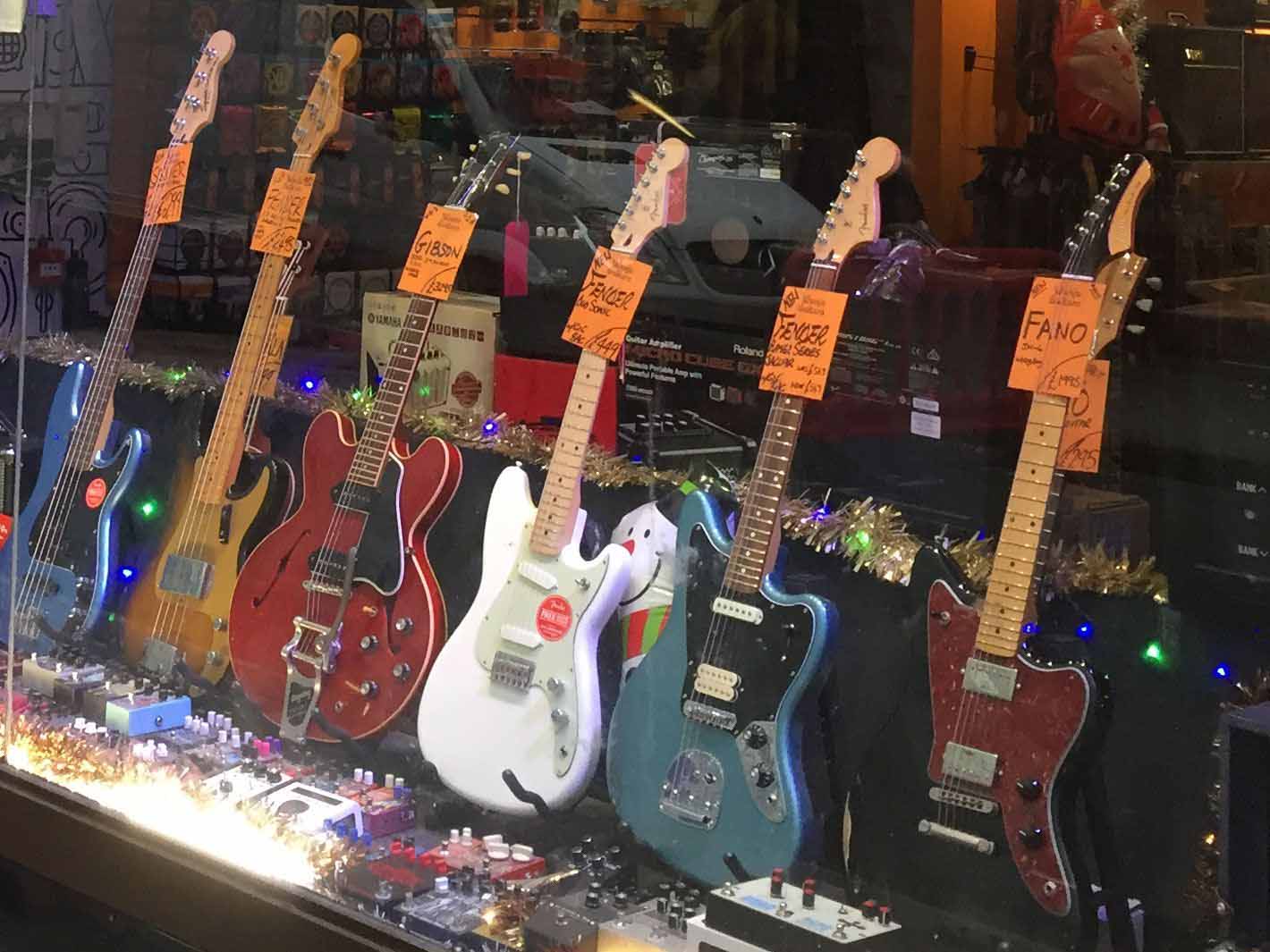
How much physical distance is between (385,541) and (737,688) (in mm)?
702

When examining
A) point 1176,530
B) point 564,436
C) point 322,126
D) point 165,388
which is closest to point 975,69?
point 1176,530

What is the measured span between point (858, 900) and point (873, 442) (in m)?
0.60

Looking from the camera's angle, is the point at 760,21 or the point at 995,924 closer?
the point at 995,924

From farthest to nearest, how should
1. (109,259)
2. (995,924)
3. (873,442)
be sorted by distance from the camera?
(109,259), (873,442), (995,924)

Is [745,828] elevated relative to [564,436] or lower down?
lower down

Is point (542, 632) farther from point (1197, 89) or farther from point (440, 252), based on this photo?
point (1197, 89)

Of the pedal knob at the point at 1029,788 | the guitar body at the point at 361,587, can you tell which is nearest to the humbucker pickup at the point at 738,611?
the pedal knob at the point at 1029,788

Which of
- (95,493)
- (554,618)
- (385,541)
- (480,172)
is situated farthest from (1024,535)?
(95,493)

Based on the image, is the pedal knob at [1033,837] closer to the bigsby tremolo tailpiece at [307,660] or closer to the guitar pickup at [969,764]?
the guitar pickup at [969,764]

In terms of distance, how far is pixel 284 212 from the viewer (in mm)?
3055

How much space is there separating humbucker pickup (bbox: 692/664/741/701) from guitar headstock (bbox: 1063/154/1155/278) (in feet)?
2.13

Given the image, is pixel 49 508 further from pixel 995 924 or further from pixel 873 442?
pixel 995 924

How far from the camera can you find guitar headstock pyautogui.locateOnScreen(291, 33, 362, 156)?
302cm

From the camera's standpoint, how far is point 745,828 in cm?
223
